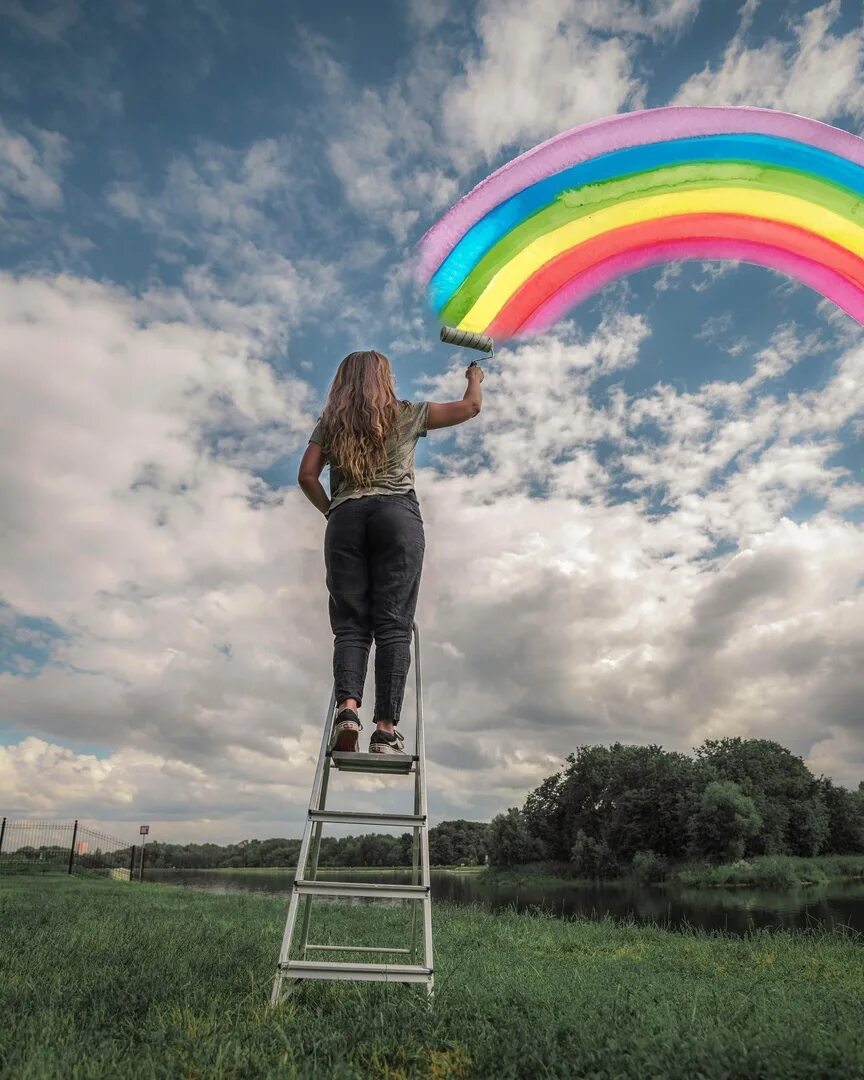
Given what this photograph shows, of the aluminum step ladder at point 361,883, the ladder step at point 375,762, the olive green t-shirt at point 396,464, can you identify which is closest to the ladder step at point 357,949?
the aluminum step ladder at point 361,883

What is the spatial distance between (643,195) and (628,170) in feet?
0.85

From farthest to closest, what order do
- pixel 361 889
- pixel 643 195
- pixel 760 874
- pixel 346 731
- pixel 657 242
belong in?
pixel 760 874 < pixel 657 242 < pixel 643 195 < pixel 346 731 < pixel 361 889

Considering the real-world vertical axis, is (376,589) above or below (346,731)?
above

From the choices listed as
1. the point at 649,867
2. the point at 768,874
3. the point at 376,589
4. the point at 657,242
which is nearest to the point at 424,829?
the point at 376,589

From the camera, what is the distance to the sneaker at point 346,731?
13.2 ft

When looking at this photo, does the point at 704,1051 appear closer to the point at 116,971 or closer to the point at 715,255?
the point at 116,971

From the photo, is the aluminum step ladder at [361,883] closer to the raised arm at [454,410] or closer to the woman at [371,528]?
the woman at [371,528]

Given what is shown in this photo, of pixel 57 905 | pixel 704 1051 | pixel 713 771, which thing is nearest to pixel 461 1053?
pixel 704 1051

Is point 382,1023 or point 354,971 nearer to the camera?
point 382,1023

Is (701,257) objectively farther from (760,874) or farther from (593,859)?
(593,859)

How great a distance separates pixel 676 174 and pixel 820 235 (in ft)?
4.54

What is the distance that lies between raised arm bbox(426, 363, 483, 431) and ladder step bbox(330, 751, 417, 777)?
2025 millimetres

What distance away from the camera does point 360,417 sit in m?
4.46

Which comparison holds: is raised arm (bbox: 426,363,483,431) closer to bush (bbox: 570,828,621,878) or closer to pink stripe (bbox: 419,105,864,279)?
pink stripe (bbox: 419,105,864,279)
